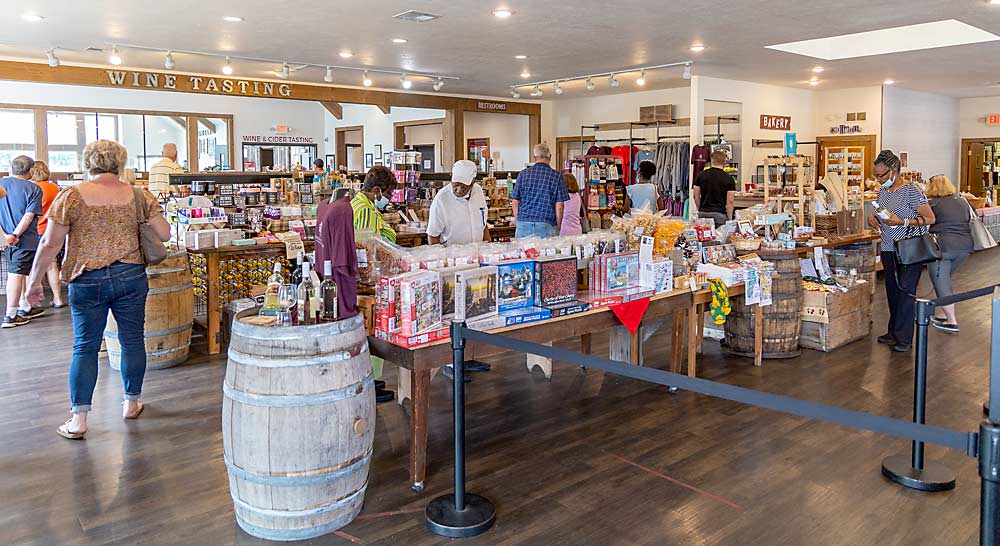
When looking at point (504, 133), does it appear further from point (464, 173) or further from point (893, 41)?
point (464, 173)

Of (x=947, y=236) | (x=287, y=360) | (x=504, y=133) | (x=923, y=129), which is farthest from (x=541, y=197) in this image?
(x=923, y=129)

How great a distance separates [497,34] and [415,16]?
1234 millimetres

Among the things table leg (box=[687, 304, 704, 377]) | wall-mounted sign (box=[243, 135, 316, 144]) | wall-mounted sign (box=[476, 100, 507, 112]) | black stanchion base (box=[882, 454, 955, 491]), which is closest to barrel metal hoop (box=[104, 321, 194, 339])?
table leg (box=[687, 304, 704, 377])

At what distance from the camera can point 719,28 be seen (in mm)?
7746

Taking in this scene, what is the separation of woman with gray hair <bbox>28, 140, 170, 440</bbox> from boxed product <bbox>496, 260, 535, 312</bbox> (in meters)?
1.89

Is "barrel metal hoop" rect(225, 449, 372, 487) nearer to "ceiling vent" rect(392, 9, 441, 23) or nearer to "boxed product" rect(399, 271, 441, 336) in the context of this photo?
"boxed product" rect(399, 271, 441, 336)

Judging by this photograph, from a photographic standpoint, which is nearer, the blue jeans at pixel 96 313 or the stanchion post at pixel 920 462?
the stanchion post at pixel 920 462

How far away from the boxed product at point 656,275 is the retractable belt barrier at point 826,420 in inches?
61.4

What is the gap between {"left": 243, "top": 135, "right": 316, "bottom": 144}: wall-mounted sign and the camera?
1627 cm

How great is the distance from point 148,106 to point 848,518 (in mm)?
14817

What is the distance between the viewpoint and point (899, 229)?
6.16 m

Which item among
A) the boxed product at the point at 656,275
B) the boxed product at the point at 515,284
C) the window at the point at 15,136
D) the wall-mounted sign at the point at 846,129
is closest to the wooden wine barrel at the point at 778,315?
the boxed product at the point at 656,275

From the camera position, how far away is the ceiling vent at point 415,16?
6957 mm

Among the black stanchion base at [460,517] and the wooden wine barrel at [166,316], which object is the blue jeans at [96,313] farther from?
the black stanchion base at [460,517]
